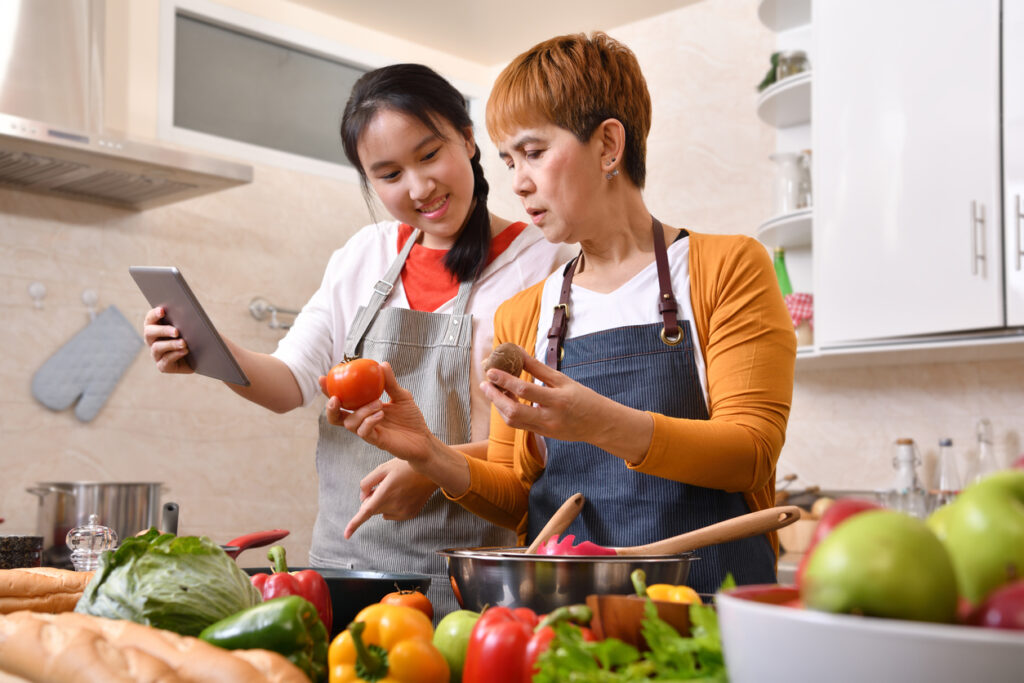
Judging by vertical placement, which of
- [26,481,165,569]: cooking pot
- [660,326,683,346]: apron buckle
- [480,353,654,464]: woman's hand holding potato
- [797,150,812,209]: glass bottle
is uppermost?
[797,150,812,209]: glass bottle

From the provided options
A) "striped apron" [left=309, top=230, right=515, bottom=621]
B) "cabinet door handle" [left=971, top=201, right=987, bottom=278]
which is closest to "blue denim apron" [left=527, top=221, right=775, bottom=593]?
"striped apron" [left=309, top=230, right=515, bottom=621]

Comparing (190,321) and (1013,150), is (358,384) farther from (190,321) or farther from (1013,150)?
(1013,150)

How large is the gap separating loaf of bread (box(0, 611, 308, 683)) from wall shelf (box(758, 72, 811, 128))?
9.23 ft

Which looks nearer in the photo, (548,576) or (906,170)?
(548,576)

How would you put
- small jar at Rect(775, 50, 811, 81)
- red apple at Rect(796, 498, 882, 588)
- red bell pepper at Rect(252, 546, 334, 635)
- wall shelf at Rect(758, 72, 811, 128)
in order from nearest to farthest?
red apple at Rect(796, 498, 882, 588)
red bell pepper at Rect(252, 546, 334, 635)
wall shelf at Rect(758, 72, 811, 128)
small jar at Rect(775, 50, 811, 81)

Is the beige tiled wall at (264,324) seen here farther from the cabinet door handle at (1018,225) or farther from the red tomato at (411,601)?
the red tomato at (411,601)

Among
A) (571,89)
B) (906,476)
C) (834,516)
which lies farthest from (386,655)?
(906,476)

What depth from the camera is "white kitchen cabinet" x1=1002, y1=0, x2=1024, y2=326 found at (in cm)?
247

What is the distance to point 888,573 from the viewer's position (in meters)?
0.40

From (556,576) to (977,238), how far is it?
219 centimetres

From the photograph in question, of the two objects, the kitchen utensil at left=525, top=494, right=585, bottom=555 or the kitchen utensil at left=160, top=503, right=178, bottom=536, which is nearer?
the kitchen utensil at left=525, top=494, right=585, bottom=555

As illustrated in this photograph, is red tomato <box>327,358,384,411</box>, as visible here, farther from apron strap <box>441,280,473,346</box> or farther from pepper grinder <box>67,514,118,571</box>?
pepper grinder <box>67,514,118,571</box>

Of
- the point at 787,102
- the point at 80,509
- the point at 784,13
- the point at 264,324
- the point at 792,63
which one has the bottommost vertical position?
the point at 80,509

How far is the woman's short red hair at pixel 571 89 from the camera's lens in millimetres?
1388
